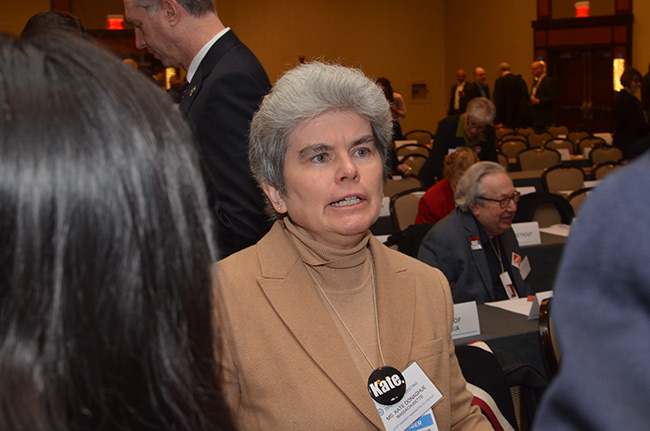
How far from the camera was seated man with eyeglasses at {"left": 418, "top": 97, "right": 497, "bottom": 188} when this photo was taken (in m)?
7.23

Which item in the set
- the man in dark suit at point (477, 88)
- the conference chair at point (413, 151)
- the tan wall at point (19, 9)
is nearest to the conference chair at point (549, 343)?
the conference chair at point (413, 151)

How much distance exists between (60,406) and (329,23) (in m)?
19.8

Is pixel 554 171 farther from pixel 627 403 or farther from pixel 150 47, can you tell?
pixel 627 403

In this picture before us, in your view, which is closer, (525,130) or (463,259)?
(463,259)

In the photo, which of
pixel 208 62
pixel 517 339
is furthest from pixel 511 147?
pixel 208 62

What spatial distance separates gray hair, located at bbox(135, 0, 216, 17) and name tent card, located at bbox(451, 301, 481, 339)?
150 cm

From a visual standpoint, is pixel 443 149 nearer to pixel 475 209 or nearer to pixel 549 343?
pixel 475 209

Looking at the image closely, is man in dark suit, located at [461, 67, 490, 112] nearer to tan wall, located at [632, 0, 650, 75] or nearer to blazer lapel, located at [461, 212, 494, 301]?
tan wall, located at [632, 0, 650, 75]

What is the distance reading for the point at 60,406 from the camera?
0.60m

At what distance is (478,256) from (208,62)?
2114 mm

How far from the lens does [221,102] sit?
2.25 metres

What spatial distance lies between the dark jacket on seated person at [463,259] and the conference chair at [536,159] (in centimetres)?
599

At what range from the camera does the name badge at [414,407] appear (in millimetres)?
1755

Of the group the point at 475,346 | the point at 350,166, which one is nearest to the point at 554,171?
the point at 475,346
